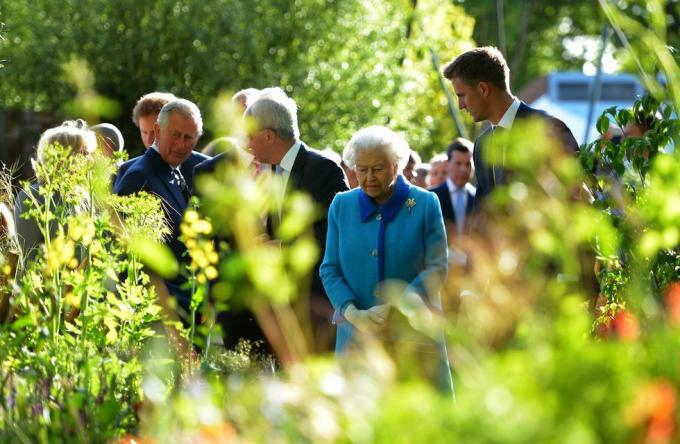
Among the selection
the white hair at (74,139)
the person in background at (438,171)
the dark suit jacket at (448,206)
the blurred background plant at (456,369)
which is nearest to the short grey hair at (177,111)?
the white hair at (74,139)

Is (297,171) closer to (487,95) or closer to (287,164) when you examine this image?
(287,164)

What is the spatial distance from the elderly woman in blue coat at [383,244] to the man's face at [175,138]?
175 cm

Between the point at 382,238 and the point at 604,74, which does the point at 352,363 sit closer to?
the point at 382,238

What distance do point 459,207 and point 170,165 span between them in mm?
4071

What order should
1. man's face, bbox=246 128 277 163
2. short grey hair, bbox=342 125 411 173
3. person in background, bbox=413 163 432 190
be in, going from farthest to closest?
person in background, bbox=413 163 432 190 < man's face, bbox=246 128 277 163 < short grey hair, bbox=342 125 411 173

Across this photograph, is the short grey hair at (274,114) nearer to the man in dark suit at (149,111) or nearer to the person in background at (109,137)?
the man in dark suit at (149,111)

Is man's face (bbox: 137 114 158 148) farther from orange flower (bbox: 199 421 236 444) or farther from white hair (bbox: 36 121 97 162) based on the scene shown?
orange flower (bbox: 199 421 236 444)

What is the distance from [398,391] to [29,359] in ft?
8.33

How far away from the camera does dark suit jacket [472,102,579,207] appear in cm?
650

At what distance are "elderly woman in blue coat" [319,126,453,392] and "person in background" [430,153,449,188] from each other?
5.90m

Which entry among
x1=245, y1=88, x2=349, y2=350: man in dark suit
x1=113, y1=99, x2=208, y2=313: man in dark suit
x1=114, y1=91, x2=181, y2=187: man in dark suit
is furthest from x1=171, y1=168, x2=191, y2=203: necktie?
x1=245, y1=88, x2=349, y2=350: man in dark suit

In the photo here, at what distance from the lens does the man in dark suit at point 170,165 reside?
7.89 metres

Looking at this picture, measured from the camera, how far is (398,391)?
260 centimetres

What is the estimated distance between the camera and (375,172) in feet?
21.0
